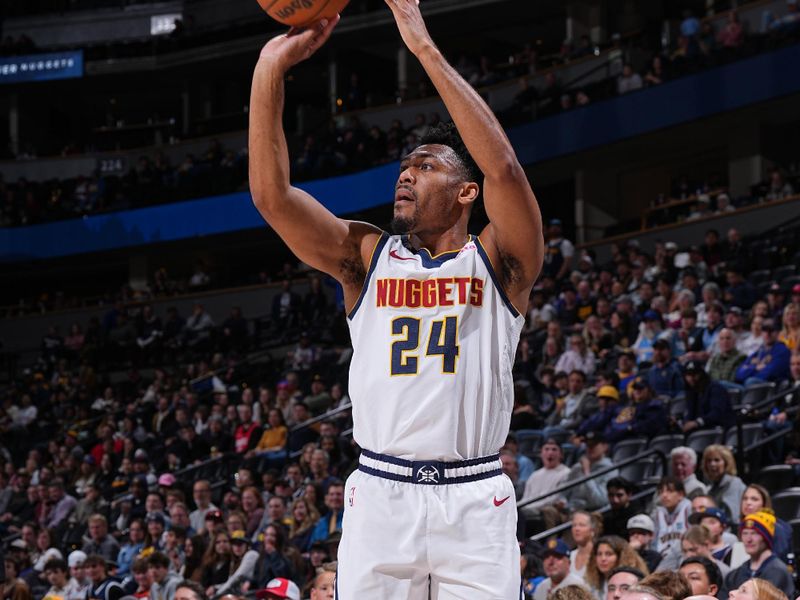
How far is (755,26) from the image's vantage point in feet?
65.0

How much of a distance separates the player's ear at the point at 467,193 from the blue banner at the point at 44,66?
84.1 ft

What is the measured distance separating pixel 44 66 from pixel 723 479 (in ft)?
75.3

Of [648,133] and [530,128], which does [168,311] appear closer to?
[530,128]

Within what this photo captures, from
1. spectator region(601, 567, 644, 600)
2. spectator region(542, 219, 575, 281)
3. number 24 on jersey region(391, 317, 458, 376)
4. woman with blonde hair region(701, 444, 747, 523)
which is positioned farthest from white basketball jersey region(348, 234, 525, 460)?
spectator region(542, 219, 575, 281)

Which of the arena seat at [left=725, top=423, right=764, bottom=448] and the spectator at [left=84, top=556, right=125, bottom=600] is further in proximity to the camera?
the spectator at [left=84, top=556, right=125, bottom=600]

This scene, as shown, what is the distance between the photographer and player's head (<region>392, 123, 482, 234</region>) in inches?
148

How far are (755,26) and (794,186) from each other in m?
3.45

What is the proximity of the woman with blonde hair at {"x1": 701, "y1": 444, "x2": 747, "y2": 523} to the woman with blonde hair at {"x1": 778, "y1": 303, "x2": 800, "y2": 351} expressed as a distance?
2.22 metres

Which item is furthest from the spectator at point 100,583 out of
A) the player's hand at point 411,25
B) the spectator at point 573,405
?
the player's hand at point 411,25

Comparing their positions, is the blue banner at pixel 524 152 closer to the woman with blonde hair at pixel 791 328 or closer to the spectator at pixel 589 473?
the woman with blonde hair at pixel 791 328

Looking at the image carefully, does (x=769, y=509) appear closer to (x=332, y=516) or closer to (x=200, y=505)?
(x=332, y=516)

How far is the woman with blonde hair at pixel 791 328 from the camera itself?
1064 centimetres

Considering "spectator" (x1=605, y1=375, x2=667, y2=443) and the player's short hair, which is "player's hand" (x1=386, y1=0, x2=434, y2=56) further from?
"spectator" (x1=605, y1=375, x2=667, y2=443)

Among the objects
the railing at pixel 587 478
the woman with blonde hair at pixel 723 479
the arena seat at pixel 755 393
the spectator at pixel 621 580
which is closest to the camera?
the spectator at pixel 621 580
